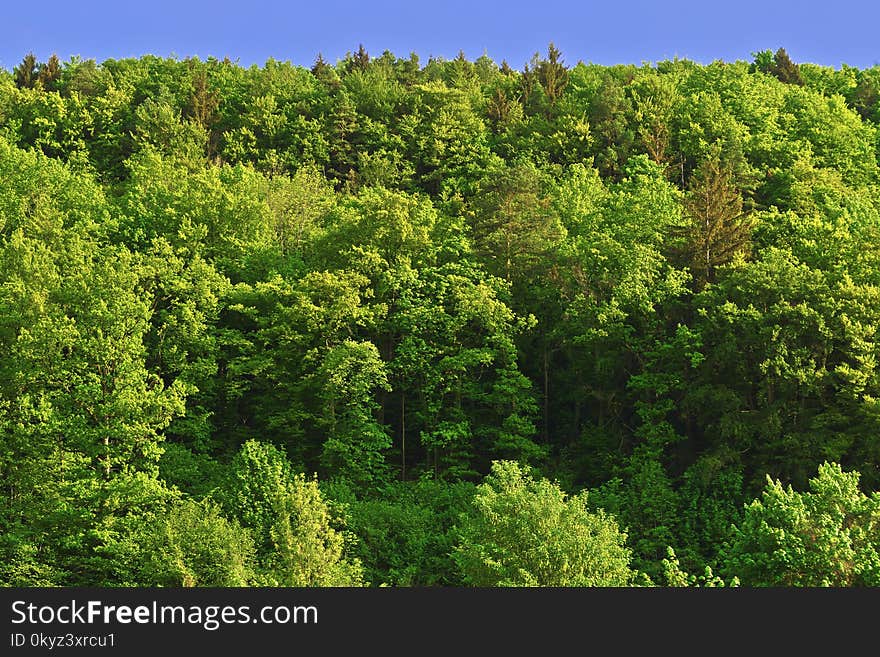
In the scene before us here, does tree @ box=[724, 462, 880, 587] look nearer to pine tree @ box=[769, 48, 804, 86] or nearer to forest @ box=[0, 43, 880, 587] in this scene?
forest @ box=[0, 43, 880, 587]

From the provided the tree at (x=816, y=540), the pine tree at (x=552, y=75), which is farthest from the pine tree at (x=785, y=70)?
the tree at (x=816, y=540)

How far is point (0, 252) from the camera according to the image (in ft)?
166

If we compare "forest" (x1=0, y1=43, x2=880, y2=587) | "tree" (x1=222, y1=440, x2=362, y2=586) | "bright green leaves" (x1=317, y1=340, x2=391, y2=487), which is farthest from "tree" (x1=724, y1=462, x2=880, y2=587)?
"bright green leaves" (x1=317, y1=340, x2=391, y2=487)

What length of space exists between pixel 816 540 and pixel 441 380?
24.2 meters

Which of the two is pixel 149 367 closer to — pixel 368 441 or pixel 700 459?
pixel 368 441

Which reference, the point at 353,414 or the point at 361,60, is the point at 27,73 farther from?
the point at 353,414

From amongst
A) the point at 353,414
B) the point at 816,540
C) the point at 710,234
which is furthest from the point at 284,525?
the point at 710,234

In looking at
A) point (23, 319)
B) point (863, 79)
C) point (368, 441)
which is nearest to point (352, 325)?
point (368, 441)

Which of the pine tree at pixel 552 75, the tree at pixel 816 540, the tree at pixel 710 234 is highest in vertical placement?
the pine tree at pixel 552 75

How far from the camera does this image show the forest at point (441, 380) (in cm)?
3469

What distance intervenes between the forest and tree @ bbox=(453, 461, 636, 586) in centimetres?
10

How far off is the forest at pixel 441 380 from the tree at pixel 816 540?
0.35 feet

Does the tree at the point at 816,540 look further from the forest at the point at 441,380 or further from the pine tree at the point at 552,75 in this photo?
the pine tree at the point at 552,75

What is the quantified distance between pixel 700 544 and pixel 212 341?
2445 cm
